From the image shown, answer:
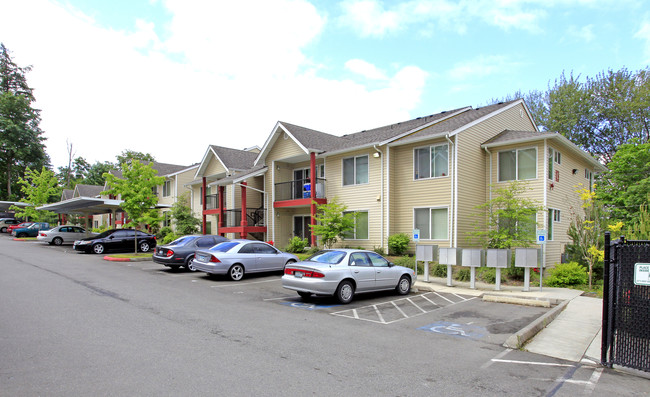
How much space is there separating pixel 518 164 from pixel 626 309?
1393 cm

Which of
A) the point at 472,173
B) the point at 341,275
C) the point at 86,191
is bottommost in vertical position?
the point at 341,275

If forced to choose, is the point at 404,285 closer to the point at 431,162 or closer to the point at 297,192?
the point at 431,162

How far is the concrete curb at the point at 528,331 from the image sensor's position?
23.4ft

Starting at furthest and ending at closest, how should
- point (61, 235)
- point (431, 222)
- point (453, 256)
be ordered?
point (61, 235) < point (431, 222) < point (453, 256)

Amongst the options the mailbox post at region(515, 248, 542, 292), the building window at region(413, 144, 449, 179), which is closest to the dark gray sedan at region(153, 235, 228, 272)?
the building window at region(413, 144, 449, 179)

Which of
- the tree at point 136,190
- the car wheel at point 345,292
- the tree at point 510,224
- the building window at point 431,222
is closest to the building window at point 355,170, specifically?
the building window at point 431,222

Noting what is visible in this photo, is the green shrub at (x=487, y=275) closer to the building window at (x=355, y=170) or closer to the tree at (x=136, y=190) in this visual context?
the building window at (x=355, y=170)

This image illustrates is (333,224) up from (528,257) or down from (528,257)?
up

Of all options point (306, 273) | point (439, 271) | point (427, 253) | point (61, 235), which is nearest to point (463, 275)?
point (439, 271)

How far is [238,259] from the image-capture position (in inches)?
579

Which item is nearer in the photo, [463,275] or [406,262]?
[463,275]

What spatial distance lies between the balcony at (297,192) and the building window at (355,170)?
161 centimetres

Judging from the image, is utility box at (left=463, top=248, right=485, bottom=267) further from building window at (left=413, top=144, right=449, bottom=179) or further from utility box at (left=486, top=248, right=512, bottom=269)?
building window at (left=413, top=144, right=449, bottom=179)

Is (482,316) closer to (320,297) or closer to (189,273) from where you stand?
(320,297)
